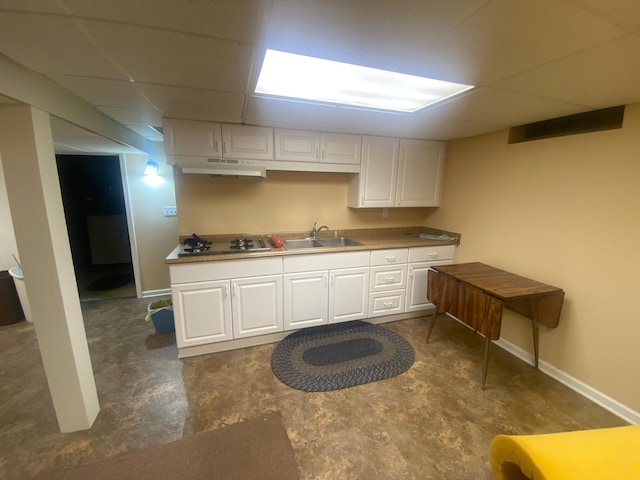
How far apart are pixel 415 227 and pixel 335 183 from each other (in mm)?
1350

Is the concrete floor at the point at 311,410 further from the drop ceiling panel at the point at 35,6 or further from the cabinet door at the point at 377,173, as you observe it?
the drop ceiling panel at the point at 35,6

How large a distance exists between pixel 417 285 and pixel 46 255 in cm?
315

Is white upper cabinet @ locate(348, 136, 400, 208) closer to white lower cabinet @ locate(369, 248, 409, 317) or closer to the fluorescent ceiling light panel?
white lower cabinet @ locate(369, 248, 409, 317)

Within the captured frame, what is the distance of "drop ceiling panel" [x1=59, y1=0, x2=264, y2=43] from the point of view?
85 cm

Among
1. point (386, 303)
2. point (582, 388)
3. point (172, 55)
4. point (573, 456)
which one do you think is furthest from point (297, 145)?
point (582, 388)

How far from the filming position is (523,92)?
1595 millimetres

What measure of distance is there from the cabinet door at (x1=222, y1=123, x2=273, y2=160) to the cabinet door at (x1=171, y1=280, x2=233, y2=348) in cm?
121

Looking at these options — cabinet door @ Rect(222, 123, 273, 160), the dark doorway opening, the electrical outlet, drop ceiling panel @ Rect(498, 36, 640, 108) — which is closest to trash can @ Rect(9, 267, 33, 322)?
the dark doorway opening

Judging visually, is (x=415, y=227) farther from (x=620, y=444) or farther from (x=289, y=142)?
(x=620, y=444)

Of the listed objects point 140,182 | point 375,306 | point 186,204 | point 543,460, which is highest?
point 140,182

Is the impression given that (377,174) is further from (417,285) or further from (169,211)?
(169,211)

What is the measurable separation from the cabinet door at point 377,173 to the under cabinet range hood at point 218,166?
1.15m

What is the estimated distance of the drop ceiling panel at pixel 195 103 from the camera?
1639 millimetres

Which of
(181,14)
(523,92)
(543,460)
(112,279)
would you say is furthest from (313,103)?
(112,279)
